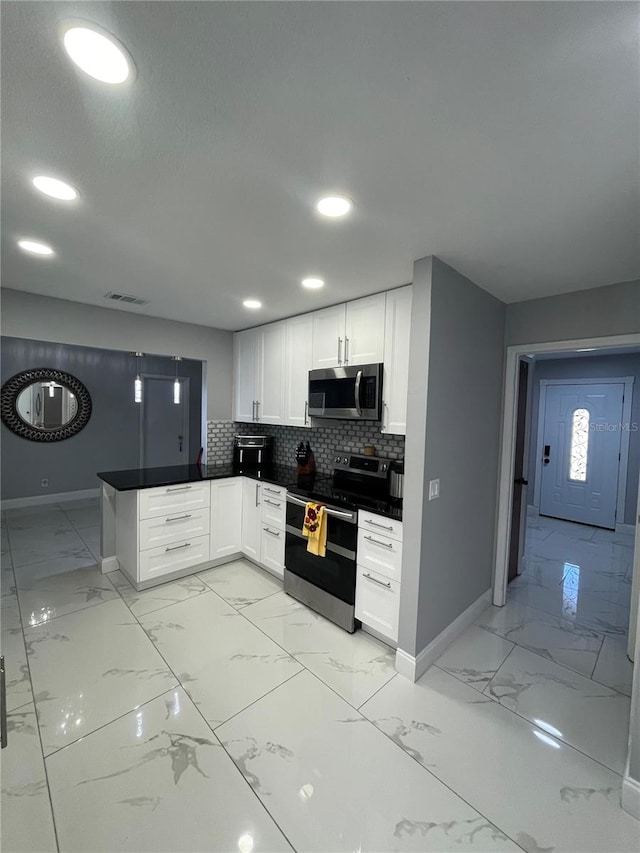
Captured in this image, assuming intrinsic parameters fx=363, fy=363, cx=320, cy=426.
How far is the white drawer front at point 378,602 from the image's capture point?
92.6 inches

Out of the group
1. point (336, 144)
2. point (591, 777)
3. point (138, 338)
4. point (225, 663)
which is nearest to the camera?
point (336, 144)

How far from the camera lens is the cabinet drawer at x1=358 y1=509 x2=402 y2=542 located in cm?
230

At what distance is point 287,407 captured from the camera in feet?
11.7

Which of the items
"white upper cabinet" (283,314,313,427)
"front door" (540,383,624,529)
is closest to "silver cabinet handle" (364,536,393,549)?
"white upper cabinet" (283,314,313,427)

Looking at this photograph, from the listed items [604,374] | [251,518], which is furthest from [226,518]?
[604,374]

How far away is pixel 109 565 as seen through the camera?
3416 millimetres

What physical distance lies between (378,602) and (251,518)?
160cm

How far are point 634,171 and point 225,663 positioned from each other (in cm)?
309

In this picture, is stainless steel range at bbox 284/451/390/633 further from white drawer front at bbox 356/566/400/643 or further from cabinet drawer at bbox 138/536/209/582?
cabinet drawer at bbox 138/536/209/582

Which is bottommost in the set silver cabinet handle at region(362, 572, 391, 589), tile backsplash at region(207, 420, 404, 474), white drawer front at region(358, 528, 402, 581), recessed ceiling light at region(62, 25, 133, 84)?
silver cabinet handle at region(362, 572, 391, 589)

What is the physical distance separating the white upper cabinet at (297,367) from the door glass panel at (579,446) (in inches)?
167

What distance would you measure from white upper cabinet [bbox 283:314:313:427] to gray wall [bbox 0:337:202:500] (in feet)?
11.9

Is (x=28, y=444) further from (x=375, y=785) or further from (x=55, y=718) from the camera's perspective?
(x=375, y=785)

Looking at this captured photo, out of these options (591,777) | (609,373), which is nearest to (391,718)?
(591,777)
